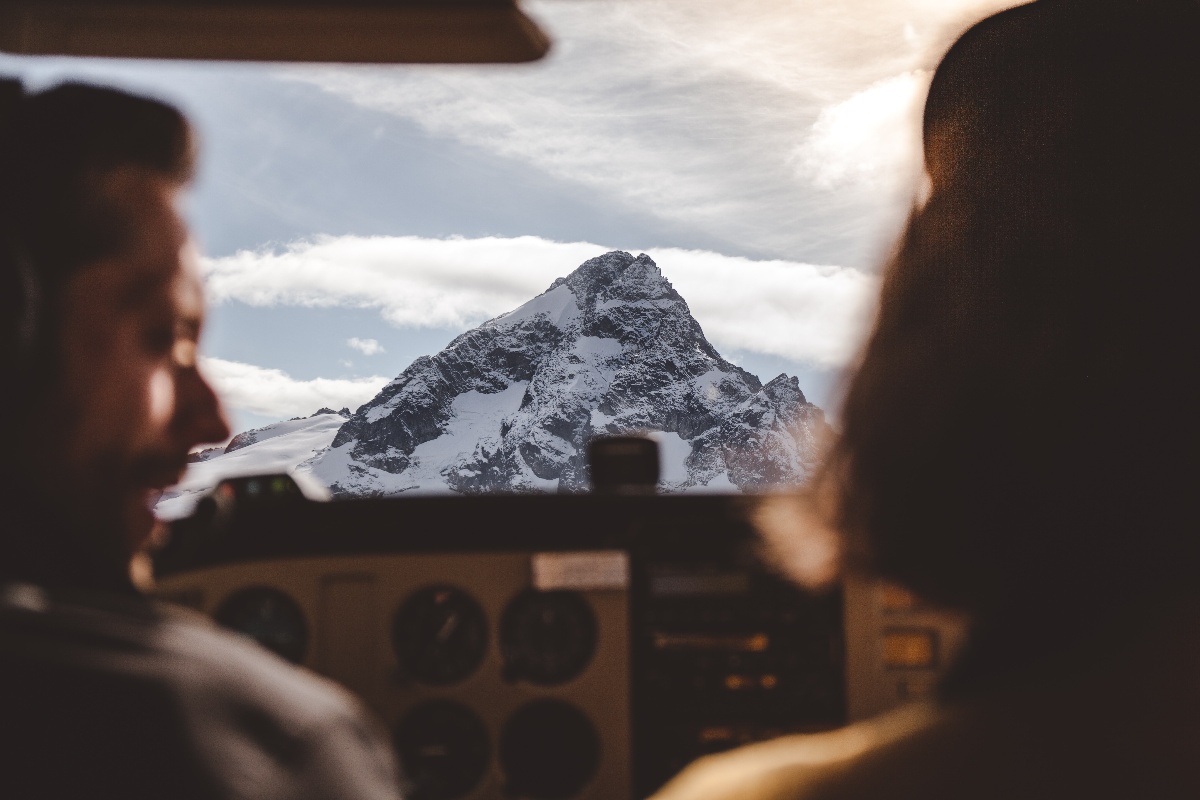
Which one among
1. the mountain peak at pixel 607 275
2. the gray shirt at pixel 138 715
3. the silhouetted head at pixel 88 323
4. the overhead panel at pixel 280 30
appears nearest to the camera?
the gray shirt at pixel 138 715

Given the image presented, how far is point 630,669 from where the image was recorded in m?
2.31

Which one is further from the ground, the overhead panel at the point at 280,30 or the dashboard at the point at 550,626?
the overhead panel at the point at 280,30

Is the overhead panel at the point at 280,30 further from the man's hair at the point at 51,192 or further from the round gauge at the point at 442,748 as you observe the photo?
the round gauge at the point at 442,748

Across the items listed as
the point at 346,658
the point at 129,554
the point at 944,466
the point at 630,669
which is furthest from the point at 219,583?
the point at 944,466

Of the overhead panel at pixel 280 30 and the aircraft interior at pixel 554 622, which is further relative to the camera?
the aircraft interior at pixel 554 622

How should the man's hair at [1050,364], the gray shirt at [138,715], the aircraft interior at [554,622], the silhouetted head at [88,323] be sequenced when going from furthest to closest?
1. the aircraft interior at [554,622]
2. the man's hair at [1050,364]
3. the silhouetted head at [88,323]
4. the gray shirt at [138,715]

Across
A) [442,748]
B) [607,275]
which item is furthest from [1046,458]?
[607,275]

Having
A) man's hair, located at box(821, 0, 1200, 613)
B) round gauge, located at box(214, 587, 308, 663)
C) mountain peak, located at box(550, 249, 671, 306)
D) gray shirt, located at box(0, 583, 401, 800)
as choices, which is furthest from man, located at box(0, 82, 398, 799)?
mountain peak, located at box(550, 249, 671, 306)

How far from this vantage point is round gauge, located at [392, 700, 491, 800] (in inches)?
90.6

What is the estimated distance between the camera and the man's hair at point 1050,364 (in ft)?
3.15

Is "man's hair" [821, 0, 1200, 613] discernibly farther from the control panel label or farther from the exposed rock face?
the control panel label

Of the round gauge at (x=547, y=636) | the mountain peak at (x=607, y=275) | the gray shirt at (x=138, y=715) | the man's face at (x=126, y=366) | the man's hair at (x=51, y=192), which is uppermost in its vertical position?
Result: the mountain peak at (x=607, y=275)

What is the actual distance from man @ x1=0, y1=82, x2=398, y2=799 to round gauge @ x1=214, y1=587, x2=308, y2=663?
1.55 metres

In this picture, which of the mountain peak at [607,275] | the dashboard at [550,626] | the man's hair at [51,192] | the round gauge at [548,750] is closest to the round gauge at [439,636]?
the dashboard at [550,626]
